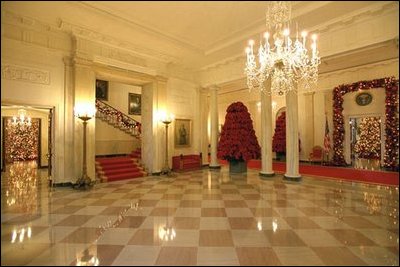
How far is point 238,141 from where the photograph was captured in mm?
9570

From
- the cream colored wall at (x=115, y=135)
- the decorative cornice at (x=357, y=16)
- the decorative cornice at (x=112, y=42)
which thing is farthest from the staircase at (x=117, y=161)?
the decorative cornice at (x=357, y=16)

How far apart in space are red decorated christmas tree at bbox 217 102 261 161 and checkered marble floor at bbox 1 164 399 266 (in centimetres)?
261

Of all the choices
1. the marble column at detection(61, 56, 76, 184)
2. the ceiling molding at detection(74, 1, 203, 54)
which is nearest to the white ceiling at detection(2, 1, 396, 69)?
the ceiling molding at detection(74, 1, 203, 54)

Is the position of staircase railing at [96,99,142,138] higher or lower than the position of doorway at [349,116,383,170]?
higher

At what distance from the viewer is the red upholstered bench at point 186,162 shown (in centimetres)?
1023

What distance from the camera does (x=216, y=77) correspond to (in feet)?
35.2

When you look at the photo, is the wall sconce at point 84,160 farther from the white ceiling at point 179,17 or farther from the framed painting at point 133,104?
the framed painting at point 133,104

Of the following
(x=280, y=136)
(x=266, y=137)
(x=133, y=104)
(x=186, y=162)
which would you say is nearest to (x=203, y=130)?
(x=186, y=162)

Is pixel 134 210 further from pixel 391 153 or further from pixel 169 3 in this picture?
pixel 391 153

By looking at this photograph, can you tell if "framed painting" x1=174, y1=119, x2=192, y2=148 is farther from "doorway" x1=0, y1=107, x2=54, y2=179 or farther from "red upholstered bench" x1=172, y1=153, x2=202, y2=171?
"doorway" x1=0, y1=107, x2=54, y2=179

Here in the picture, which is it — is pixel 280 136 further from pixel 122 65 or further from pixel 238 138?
pixel 122 65

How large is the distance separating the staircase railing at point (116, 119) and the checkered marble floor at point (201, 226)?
6119mm

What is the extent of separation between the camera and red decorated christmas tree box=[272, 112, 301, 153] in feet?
46.4

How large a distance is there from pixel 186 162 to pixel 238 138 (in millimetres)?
2635
